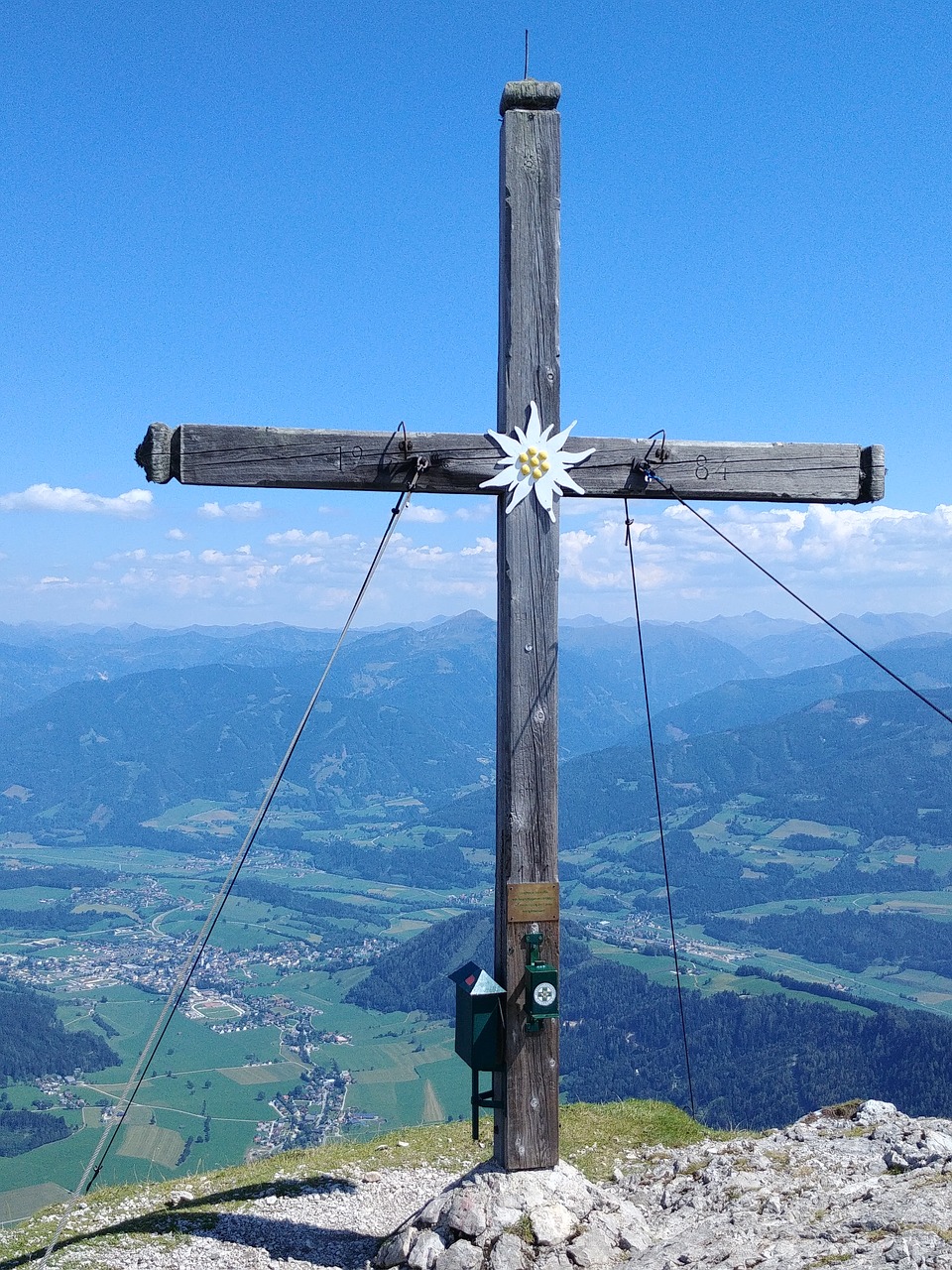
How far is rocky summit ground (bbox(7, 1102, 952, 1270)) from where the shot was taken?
5016 mm

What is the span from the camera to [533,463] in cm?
629

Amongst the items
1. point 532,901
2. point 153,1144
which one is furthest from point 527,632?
point 153,1144

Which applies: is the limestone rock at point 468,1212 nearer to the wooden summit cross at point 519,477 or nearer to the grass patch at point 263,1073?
the wooden summit cross at point 519,477

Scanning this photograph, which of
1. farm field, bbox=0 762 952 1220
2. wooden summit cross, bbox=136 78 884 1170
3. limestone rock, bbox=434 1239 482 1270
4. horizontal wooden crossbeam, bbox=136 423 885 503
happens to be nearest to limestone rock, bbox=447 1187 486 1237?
limestone rock, bbox=434 1239 482 1270

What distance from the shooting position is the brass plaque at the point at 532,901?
20.1ft

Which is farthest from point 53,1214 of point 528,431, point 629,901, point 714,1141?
point 629,901

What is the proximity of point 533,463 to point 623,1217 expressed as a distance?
459 cm

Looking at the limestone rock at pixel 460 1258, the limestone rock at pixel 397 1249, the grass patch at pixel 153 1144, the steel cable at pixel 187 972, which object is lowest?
the grass patch at pixel 153 1144

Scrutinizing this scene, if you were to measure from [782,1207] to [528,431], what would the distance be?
4743 mm

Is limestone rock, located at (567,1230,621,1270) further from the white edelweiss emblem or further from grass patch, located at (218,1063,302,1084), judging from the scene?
grass patch, located at (218,1063,302,1084)

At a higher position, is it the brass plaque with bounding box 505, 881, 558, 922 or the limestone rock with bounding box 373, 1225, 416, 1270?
the brass plaque with bounding box 505, 881, 558, 922

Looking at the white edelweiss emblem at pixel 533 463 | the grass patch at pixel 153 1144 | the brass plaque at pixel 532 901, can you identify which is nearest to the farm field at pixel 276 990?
the grass patch at pixel 153 1144

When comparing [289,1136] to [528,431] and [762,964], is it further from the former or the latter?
[762,964]

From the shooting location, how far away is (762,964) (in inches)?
5192
